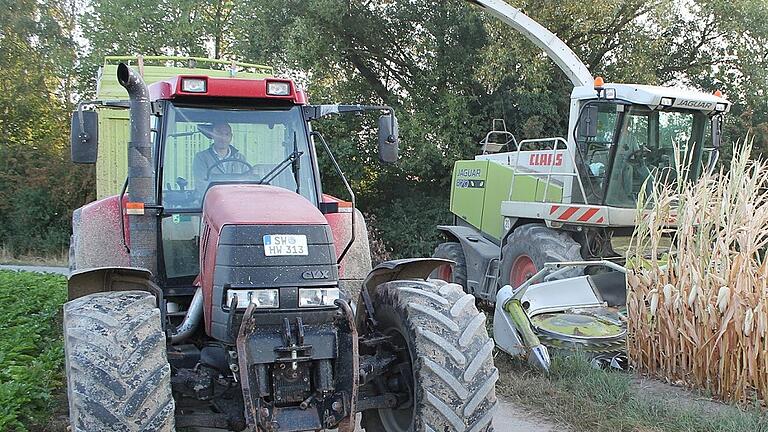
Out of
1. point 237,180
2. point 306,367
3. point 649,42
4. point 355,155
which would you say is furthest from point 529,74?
point 306,367

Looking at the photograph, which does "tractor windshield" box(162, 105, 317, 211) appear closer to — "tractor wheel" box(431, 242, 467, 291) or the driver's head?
the driver's head

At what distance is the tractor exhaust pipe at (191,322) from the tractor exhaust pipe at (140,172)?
1.92 feet

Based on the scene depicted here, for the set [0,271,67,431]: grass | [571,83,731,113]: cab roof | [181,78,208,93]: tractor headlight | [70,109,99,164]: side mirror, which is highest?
[571,83,731,113]: cab roof

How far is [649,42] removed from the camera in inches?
588

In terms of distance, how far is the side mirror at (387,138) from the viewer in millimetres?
5320

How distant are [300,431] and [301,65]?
12.0m

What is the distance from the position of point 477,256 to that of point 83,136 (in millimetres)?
6710

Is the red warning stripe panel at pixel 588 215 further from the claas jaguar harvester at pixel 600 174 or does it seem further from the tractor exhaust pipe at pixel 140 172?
the tractor exhaust pipe at pixel 140 172

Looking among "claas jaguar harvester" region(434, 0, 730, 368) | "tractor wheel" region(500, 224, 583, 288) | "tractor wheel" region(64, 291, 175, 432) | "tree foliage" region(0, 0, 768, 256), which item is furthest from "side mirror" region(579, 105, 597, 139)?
"tractor wheel" region(64, 291, 175, 432)

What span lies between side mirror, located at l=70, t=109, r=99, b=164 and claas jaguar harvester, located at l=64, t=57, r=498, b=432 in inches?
0.5

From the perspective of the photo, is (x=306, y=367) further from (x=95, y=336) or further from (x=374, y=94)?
(x=374, y=94)

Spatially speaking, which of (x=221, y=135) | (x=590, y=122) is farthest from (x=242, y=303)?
(x=590, y=122)

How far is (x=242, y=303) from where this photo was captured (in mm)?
3623

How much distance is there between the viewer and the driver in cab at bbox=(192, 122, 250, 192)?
15.4 feet
